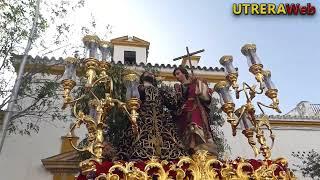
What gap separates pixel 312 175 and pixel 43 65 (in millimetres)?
7092

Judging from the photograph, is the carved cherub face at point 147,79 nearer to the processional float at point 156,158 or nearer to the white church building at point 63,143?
the processional float at point 156,158

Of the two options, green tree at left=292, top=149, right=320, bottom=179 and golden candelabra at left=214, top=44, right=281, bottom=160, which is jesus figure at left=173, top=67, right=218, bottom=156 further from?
green tree at left=292, top=149, right=320, bottom=179

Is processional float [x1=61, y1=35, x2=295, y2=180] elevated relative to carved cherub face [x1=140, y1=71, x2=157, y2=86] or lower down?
lower down

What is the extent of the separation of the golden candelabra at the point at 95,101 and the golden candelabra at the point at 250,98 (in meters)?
1.34

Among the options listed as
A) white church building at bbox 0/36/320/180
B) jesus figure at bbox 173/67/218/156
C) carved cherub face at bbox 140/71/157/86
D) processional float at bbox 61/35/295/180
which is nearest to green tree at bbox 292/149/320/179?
white church building at bbox 0/36/320/180

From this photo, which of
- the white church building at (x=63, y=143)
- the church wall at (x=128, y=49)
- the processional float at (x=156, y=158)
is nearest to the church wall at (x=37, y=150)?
the white church building at (x=63, y=143)

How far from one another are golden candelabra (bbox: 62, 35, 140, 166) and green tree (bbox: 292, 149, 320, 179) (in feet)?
23.8

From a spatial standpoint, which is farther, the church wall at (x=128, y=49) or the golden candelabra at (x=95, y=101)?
the church wall at (x=128, y=49)

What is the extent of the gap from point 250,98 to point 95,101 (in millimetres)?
2071

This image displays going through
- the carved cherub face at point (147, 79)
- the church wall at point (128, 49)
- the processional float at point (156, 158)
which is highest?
the church wall at point (128, 49)

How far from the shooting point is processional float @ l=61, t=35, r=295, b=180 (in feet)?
14.9

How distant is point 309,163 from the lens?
11359 millimetres

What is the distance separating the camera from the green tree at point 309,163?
36.3ft

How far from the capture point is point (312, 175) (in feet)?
36.1
